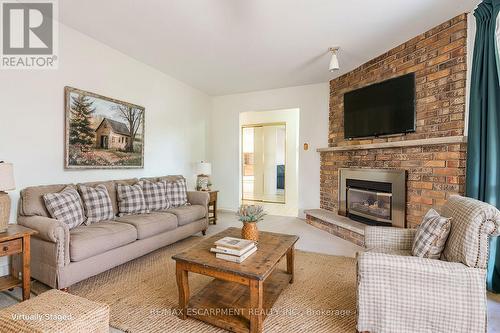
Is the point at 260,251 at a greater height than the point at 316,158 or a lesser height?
lesser

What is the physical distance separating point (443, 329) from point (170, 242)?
2708mm

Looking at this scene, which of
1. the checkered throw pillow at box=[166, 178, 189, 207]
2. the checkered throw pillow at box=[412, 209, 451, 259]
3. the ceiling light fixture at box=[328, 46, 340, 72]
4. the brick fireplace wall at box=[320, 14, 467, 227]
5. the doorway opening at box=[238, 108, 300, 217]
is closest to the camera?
the checkered throw pillow at box=[412, 209, 451, 259]

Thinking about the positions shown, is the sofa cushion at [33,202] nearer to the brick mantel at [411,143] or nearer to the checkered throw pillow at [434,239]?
the checkered throw pillow at [434,239]

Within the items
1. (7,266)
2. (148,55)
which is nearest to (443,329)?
(7,266)

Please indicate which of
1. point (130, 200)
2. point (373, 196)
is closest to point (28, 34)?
point (130, 200)

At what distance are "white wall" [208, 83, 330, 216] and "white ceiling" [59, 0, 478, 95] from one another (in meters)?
0.96

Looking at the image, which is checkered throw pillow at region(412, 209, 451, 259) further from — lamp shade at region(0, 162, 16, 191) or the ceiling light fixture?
lamp shade at region(0, 162, 16, 191)

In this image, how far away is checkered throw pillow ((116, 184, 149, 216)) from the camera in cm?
316

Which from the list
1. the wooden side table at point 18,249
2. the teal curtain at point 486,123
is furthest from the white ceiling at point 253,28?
the wooden side table at point 18,249

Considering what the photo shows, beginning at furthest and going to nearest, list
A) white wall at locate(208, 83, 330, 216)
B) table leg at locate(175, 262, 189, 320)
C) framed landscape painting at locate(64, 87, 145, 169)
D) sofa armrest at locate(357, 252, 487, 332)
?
white wall at locate(208, 83, 330, 216)
framed landscape painting at locate(64, 87, 145, 169)
table leg at locate(175, 262, 189, 320)
sofa armrest at locate(357, 252, 487, 332)

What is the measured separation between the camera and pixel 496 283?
2.26 m

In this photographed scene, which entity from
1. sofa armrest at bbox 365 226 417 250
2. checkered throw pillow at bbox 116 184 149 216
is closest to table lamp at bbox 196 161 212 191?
checkered throw pillow at bbox 116 184 149 216

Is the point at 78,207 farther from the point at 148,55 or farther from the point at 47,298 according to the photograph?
the point at 148,55

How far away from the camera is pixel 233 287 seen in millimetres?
2154
